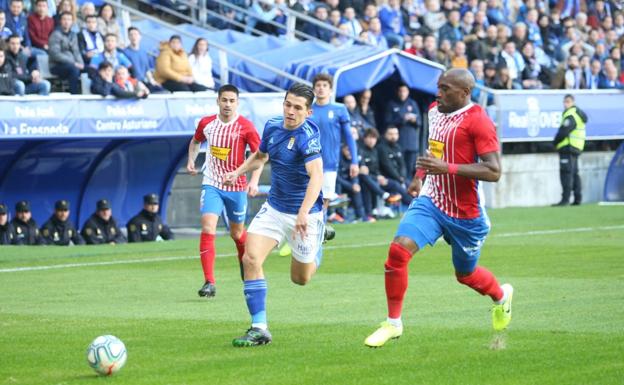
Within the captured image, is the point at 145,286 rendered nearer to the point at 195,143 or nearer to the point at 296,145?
the point at 195,143

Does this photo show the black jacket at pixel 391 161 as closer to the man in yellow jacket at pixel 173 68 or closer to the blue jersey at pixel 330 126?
the man in yellow jacket at pixel 173 68

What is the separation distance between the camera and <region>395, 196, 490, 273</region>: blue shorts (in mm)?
10312

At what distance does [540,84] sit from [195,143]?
62.5 feet

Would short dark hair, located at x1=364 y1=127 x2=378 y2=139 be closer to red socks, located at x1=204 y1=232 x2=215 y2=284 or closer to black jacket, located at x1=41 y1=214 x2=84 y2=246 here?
black jacket, located at x1=41 y1=214 x2=84 y2=246

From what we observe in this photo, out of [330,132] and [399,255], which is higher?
[330,132]

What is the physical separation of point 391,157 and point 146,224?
6.69 m

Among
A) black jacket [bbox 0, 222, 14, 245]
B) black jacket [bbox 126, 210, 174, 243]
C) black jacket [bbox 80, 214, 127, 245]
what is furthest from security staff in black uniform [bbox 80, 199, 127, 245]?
black jacket [bbox 0, 222, 14, 245]

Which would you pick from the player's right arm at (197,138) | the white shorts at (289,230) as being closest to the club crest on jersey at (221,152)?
the player's right arm at (197,138)

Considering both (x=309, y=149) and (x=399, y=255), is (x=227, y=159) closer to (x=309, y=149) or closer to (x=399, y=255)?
(x=309, y=149)

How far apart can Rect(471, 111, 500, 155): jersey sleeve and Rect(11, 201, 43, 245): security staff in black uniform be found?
44.0ft

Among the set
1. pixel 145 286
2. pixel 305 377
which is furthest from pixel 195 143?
pixel 305 377

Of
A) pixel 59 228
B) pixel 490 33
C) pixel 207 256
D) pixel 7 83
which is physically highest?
pixel 490 33

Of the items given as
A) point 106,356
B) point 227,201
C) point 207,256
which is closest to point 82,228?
point 227,201

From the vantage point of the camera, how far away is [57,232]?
Answer: 2280 centimetres
